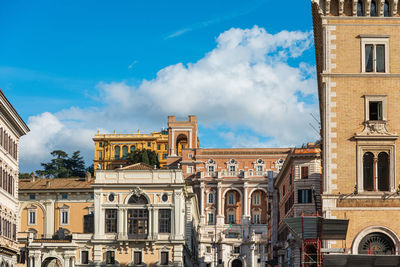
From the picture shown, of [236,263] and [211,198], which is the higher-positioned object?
[211,198]

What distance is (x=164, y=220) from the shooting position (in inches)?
3445

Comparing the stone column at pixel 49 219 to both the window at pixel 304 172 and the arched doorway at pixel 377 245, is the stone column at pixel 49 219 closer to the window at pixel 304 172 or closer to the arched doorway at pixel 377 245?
the window at pixel 304 172

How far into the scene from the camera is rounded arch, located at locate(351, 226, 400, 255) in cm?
4353

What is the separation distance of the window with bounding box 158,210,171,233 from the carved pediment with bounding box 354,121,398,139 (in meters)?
45.3

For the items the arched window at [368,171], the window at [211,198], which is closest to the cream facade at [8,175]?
the arched window at [368,171]

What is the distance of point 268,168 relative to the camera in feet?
505

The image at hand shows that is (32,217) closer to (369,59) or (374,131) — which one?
(369,59)

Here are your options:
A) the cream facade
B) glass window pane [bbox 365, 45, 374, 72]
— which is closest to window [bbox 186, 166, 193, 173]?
the cream facade

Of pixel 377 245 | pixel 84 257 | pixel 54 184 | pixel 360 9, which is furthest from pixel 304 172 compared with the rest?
pixel 54 184

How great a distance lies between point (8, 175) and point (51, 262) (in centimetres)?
3074

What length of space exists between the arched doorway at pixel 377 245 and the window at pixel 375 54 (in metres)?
9.92

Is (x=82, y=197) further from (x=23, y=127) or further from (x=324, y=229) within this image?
(x=324, y=229)

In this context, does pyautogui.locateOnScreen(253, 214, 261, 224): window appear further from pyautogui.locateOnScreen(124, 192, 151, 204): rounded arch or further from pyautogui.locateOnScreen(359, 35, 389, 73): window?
pyautogui.locateOnScreen(359, 35, 389, 73): window

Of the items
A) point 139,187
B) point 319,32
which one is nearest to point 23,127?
point 139,187
